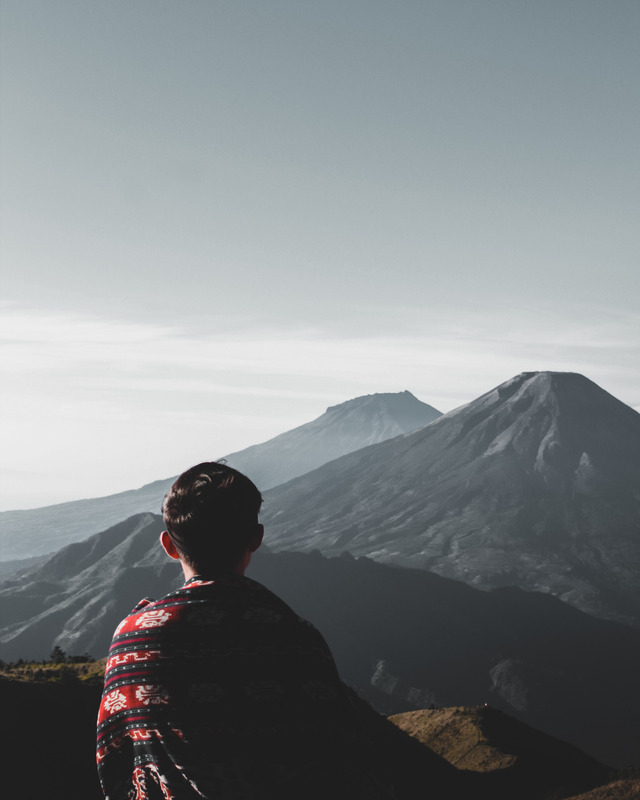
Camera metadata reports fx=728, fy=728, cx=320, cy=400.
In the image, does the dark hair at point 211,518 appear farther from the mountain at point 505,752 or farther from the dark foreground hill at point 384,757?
the mountain at point 505,752

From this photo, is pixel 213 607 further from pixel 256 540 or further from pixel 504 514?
pixel 504 514

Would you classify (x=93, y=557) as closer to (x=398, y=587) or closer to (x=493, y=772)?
(x=398, y=587)

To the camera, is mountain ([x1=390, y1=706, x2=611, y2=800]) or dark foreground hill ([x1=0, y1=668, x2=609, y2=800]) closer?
dark foreground hill ([x1=0, y1=668, x2=609, y2=800])

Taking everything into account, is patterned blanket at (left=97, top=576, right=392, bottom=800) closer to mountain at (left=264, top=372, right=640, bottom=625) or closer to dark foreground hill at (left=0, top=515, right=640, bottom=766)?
dark foreground hill at (left=0, top=515, right=640, bottom=766)

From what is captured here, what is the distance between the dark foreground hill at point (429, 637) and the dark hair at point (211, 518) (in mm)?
88837

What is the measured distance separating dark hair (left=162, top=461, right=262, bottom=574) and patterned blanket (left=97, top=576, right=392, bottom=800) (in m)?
0.15

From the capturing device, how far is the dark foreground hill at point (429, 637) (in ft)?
299

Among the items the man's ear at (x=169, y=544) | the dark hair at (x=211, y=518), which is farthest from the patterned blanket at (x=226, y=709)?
the man's ear at (x=169, y=544)

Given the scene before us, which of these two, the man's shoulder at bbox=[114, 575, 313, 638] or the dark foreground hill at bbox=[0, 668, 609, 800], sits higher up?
the man's shoulder at bbox=[114, 575, 313, 638]

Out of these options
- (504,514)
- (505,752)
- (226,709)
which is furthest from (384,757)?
(504,514)

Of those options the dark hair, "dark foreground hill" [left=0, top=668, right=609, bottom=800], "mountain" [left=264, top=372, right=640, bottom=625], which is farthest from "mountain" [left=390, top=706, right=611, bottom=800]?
"mountain" [left=264, top=372, right=640, bottom=625]

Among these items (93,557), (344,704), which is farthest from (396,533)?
(344,704)

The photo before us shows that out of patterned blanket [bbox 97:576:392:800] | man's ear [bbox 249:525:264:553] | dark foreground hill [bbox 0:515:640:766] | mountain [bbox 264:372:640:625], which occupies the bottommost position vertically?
dark foreground hill [bbox 0:515:640:766]

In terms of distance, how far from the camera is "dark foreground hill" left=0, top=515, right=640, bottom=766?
3583 inches
